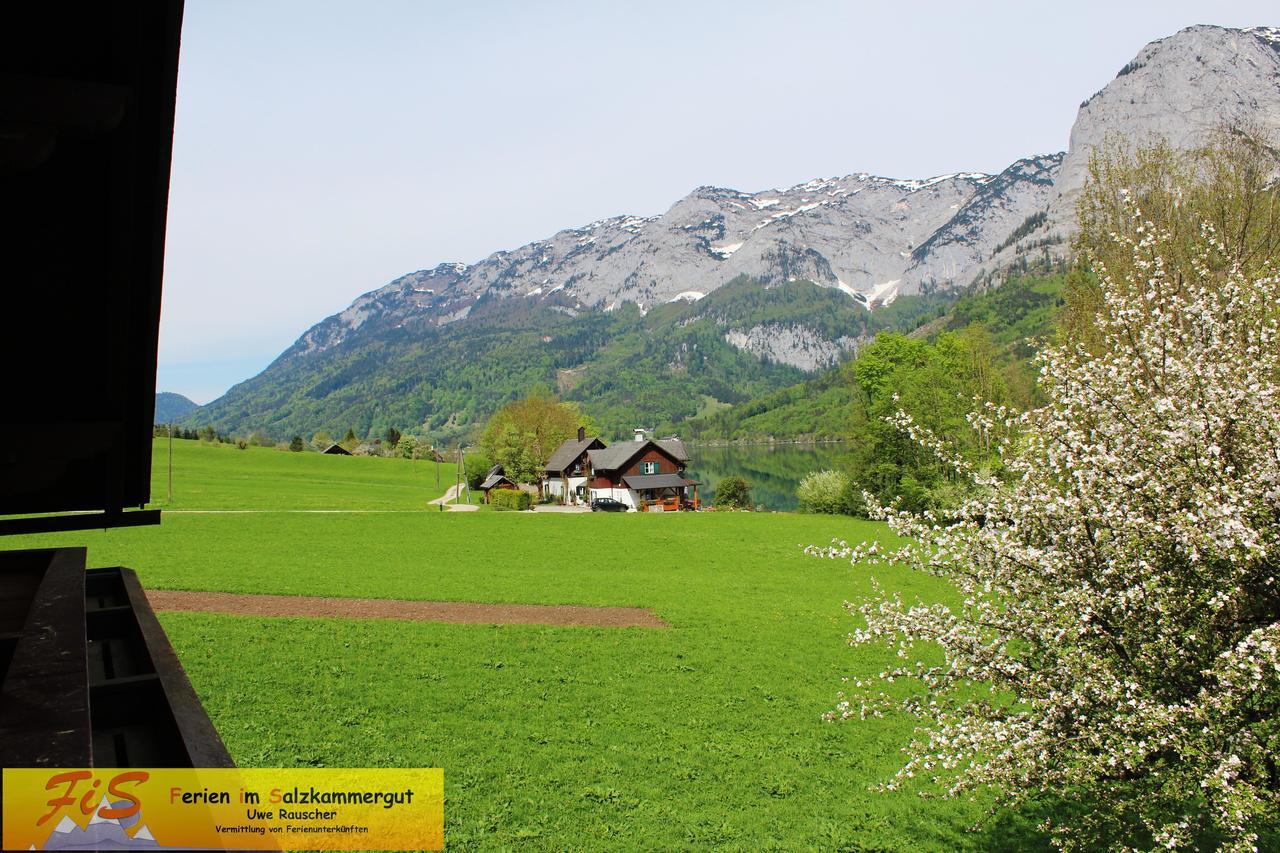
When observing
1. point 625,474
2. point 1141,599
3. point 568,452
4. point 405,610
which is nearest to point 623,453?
point 625,474

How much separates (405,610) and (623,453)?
5919cm

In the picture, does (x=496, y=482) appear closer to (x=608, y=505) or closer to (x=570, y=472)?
(x=570, y=472)

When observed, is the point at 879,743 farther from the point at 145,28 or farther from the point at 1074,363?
the point at 145,28

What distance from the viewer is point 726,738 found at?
13172 millimetres

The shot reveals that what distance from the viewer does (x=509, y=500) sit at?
65.6 meters

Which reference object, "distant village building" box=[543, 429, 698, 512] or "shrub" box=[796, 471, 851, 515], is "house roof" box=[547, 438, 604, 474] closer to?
"distant village building" box=[543, 429, 698, 512]

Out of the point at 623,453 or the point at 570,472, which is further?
→ the point at 570,472

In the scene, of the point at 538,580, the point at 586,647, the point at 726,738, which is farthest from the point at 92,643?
the point at 538,580

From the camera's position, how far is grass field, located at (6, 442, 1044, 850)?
10.3 metres

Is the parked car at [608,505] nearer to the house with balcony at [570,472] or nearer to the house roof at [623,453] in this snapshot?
the house roof at [623,453]

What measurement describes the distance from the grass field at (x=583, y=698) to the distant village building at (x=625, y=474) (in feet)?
150

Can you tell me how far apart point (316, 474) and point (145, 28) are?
323 ft

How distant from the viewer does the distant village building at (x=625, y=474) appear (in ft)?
263

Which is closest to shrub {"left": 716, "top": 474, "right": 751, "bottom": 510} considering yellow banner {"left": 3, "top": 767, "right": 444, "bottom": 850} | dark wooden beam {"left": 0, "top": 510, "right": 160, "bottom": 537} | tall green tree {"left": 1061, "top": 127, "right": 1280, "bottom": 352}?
tall green tree {"left": 1061, "top": 127, "right": 1280, "bottom": 352}
